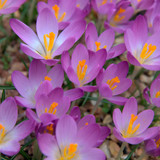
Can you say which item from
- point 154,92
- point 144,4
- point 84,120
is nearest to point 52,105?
point 84,120

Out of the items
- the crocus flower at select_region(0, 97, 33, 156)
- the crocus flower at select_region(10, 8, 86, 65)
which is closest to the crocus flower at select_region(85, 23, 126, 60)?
the crocus flower at select_region(10, 8, 86, 65)

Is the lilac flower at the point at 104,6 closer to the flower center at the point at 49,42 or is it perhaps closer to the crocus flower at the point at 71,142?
the flower center at the point at 49,42

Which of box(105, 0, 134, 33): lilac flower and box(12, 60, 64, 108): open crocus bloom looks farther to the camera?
box(105, 0, 134, 33): lilac flower

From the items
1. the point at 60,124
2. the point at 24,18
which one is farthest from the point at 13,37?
the point at 60,124

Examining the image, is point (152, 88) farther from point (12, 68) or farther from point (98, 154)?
point (12, 68)

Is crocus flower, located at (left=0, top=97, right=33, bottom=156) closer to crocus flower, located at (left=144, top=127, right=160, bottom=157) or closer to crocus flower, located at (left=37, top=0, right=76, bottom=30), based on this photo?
crocus flower, located at (left=144, top=127, right=160, bottom=157)
